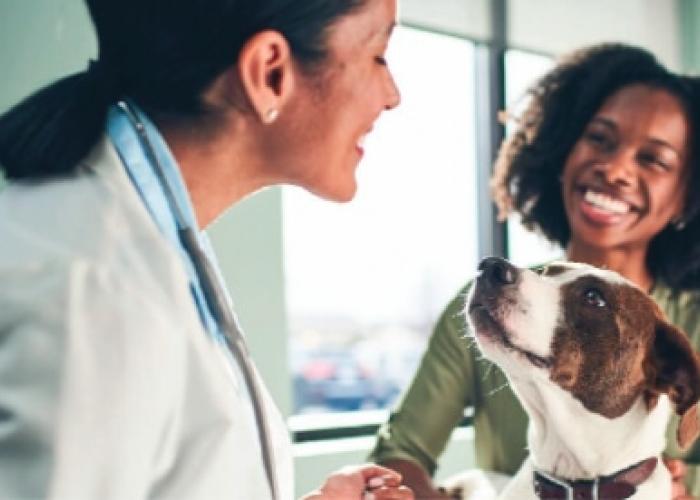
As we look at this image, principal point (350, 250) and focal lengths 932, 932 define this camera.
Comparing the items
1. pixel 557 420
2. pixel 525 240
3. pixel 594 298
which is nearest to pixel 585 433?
pixel 557 420

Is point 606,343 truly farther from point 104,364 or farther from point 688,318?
point 104,364

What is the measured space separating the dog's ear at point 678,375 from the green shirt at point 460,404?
8cm

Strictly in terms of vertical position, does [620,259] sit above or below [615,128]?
below

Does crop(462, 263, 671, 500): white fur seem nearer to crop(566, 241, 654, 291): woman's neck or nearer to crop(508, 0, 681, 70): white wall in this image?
crop(566, 241, 654, 291): woman's neck

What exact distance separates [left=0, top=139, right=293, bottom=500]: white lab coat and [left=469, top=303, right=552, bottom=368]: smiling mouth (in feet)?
1.08

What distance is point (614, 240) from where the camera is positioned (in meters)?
0.96

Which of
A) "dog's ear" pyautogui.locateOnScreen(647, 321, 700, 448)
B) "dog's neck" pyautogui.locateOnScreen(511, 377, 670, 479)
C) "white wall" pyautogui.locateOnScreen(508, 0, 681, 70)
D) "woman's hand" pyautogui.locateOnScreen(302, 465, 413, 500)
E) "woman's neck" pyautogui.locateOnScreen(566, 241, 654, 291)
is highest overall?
"white wall" pyautogui.locateOnScreen(508, 0, 681, 70)

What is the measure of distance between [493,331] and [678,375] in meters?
0.18

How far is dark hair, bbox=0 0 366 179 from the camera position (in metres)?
0.59

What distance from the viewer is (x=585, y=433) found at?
2.90 feet

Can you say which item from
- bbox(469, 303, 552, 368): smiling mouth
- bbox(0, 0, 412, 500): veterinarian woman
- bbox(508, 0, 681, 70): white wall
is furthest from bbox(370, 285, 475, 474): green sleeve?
bbox(508, 0, 681, 70): white wall

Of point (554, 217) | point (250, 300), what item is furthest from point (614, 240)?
point (250, 300)

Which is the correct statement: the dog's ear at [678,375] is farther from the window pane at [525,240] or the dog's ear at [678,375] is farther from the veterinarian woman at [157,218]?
the veterinarian woman at [157,218]

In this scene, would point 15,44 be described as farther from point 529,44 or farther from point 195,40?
point 529,44
